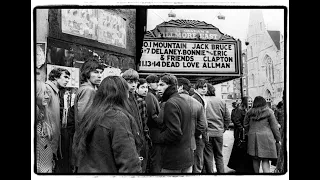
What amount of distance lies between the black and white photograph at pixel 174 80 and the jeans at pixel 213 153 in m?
0.01

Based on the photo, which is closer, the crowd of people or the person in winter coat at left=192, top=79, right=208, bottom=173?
the crowd of people

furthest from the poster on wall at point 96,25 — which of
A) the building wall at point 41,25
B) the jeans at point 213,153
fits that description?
the jeans at point 213,153

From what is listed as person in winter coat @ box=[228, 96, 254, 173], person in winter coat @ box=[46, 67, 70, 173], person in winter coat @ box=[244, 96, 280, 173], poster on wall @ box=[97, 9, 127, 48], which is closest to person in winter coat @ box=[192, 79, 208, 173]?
person in winter coat @ box=[228, 96, 254, 173]

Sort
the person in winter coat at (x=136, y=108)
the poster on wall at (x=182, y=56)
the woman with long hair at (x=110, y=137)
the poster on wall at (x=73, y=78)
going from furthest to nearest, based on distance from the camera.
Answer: the poster on wall at (x=182, y=56)
the poster on wall at (x=73, y=78)
the person in winter coat at (x=136, y=108)
the woman with long hair at (x=110, y=137)

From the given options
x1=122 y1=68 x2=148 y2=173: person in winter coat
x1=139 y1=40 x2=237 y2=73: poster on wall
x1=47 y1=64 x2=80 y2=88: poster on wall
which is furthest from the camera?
x1=139 y1=40 x2=237 y2=73: poster on wall

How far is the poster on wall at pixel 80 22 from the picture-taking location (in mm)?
4848

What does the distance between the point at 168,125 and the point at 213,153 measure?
2.54ft

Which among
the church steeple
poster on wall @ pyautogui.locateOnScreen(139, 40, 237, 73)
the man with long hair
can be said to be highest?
the church steeple

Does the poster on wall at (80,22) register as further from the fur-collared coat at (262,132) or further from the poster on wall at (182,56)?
the fur-collared coat at (262,132)

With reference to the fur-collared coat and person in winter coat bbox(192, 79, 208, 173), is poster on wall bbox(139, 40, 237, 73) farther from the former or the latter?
the fur-collared coat

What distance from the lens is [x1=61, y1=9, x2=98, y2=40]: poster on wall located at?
15.9 feet
